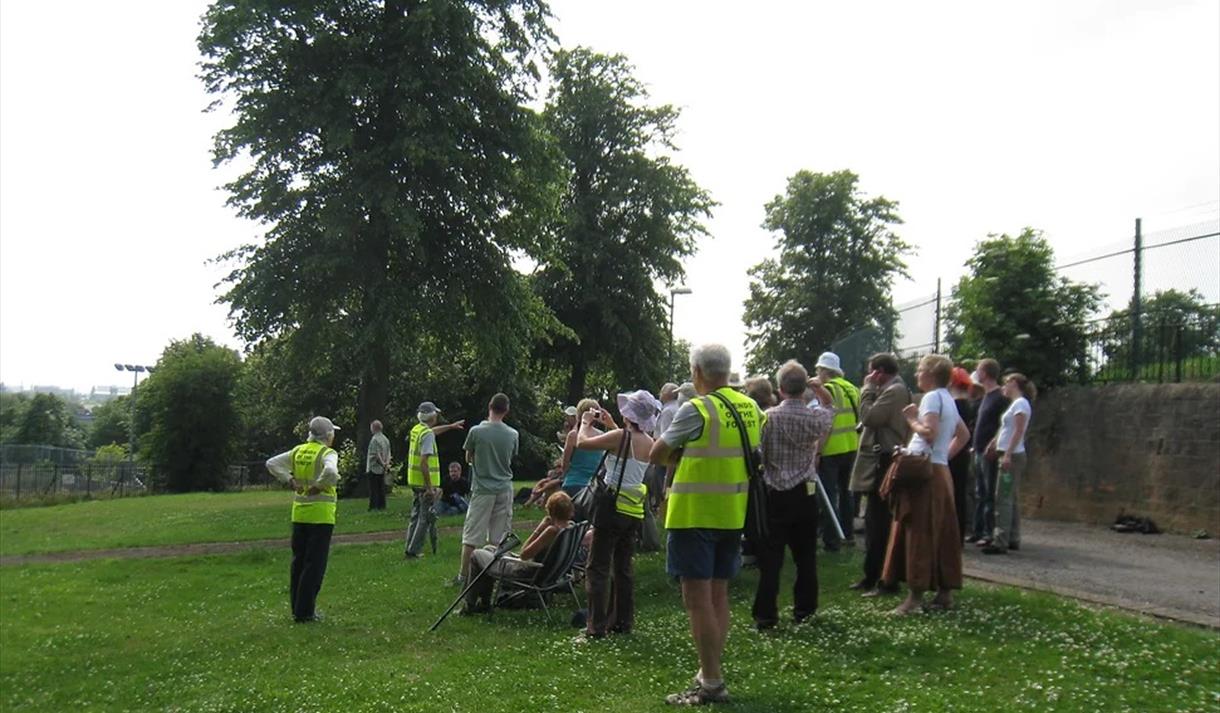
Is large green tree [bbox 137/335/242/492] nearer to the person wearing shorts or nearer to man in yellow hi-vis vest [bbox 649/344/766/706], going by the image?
the person wearing shorts

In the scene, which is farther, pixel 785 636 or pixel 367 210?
pixel 367 210

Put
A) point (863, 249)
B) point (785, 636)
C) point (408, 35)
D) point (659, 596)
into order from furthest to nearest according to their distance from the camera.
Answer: point (863, 249) → point (408, 35) → point (659, 596) → point (785, 636)

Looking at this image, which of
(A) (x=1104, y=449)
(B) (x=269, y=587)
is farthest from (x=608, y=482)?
(A) (x=1104, y=449)

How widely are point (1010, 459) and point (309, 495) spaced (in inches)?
272

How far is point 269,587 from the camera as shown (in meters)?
14.0

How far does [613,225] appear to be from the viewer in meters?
41.1

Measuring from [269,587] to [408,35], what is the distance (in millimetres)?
17070

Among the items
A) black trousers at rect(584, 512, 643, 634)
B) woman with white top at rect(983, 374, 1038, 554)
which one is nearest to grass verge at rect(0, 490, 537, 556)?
woman with white top at rect(983, 374, 1038, 554)

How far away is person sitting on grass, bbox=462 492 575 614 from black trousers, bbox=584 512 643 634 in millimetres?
1683

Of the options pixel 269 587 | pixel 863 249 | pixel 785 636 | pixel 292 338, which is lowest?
pixel 269 587

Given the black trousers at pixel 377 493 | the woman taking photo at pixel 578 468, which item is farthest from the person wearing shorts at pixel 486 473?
the black trousers at pixel 377 493

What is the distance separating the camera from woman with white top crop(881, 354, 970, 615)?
8.09 m

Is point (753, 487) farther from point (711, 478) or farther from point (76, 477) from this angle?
point (76, 477)

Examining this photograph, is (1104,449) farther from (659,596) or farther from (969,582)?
(659,596)
